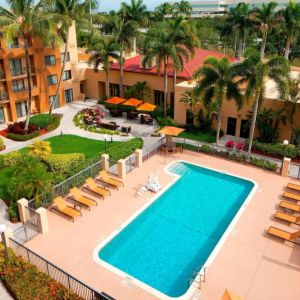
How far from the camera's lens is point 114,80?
42406 mm

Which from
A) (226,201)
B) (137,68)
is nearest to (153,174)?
(226,201)

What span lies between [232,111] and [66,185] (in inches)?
698

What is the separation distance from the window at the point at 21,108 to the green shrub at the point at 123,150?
15666mm

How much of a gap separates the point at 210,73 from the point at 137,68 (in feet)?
51.8

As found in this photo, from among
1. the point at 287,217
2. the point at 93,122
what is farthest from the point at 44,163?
the point at 287,217

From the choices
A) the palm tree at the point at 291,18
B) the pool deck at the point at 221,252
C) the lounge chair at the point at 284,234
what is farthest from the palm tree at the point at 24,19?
the palm tree at the point at 291,18

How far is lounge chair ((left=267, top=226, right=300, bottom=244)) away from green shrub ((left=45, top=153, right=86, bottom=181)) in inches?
519

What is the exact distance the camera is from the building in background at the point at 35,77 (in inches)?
1339

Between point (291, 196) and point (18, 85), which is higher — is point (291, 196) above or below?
below

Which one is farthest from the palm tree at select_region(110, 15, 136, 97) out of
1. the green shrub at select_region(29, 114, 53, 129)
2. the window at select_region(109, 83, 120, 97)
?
the green shrub at select_region(29, 114, 53, 129)

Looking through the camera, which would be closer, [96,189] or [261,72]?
[96,189]

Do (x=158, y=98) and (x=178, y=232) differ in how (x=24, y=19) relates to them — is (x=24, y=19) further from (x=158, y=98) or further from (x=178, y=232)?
(x=178, y=232)

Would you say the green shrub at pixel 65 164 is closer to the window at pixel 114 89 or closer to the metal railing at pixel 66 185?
the metal railing at pixel 66 185

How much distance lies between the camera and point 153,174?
81.3 ft
